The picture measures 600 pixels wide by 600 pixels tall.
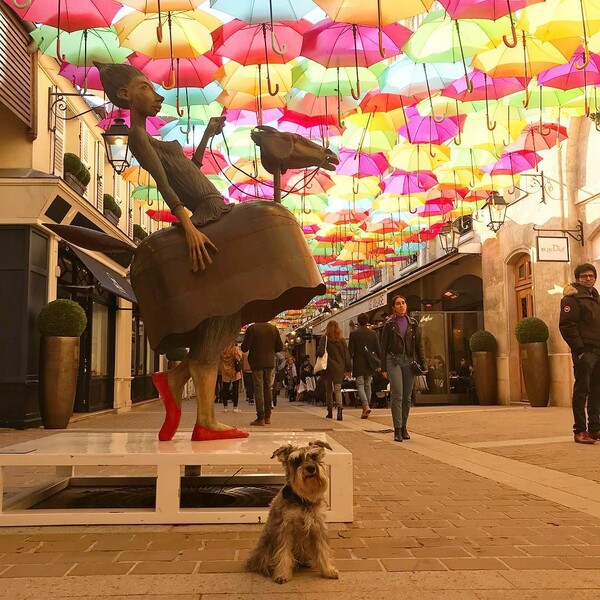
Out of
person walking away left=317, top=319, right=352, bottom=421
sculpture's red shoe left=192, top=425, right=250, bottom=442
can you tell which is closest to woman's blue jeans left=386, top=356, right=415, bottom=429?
person walking away left=317, top=319, right=352, bottom=421

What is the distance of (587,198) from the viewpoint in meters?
15.3

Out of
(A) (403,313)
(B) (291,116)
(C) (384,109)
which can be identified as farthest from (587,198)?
(A) (403,313)

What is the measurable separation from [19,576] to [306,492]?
1.30m

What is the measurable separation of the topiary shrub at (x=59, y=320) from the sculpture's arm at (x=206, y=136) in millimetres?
6674

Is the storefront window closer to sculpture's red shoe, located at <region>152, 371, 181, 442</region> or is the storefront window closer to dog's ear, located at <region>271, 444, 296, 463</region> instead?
sculpture's red shoe, located at <region>152, 371, 181, 442</region>

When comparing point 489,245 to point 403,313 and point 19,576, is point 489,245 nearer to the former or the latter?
point 403,313

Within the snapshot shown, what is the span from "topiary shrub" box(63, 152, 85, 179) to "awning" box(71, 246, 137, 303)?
5.66 ft

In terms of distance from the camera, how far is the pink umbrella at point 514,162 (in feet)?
48.1

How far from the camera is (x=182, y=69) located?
10039 mm

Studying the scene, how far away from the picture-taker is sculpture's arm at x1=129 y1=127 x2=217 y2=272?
410 centimetres

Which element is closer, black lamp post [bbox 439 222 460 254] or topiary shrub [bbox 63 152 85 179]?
topiary shrub [bbox 63 152 85 179]

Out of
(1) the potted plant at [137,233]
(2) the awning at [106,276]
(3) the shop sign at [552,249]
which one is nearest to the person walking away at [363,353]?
(2) the awning at [106,276]

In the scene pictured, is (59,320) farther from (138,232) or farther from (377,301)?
(377,301)

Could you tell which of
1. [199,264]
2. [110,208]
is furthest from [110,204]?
[199,264]
